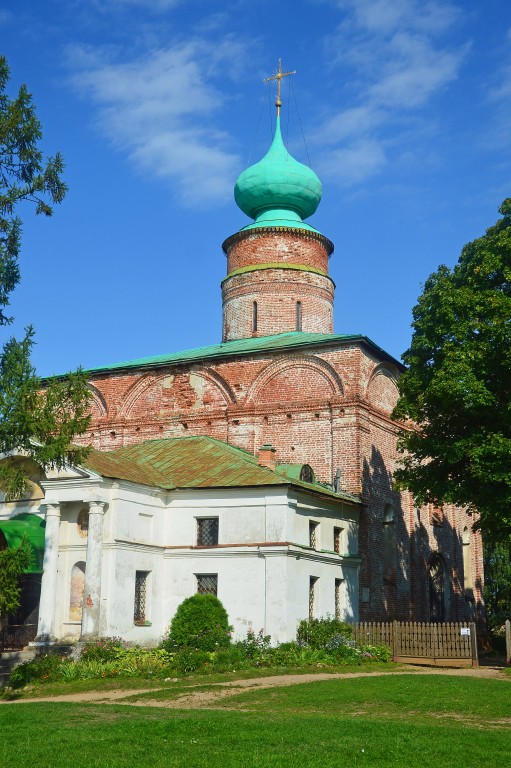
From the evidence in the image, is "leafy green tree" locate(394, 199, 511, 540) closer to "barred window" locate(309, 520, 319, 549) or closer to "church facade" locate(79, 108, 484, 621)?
"church facade" locate(79, 108, 484, 621)

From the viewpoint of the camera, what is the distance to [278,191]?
31.5 metres

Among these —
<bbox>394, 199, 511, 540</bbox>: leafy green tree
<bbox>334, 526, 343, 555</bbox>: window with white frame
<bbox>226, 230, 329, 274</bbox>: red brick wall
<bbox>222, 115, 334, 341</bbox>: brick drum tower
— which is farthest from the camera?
<bbox>226, 230, 329, 274</bbox>: red brick wall

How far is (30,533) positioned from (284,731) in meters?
12.3

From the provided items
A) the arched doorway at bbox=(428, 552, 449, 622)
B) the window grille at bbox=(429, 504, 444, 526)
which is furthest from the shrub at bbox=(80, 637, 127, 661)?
the window grille at bbox=(429, 504, 444, 526)

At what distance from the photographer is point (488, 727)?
11594mm

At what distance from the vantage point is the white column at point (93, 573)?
19766 millimetres

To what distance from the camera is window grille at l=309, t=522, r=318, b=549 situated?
22.7 meters

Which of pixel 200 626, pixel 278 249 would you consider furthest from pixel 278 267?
pixel 200 626

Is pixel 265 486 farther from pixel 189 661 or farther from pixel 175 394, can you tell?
pixel 175 394

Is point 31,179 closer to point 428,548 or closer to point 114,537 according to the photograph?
point 114,537

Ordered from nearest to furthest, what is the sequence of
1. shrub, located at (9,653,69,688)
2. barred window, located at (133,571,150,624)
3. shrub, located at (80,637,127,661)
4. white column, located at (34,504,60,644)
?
shrub, located at (9,653,69,688), shrub, located at (80,637,127,661), white column, located at (34,504,60,644), barred window, located at (133,571,150,624)

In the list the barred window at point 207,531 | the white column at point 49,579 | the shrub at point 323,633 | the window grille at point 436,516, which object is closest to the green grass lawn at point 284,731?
the shrub at point 323,633

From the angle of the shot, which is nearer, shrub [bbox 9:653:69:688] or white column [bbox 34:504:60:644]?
shrub [bbox 9:653:69:688]

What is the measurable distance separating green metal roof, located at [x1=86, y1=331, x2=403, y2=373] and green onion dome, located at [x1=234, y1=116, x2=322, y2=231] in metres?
4.89
